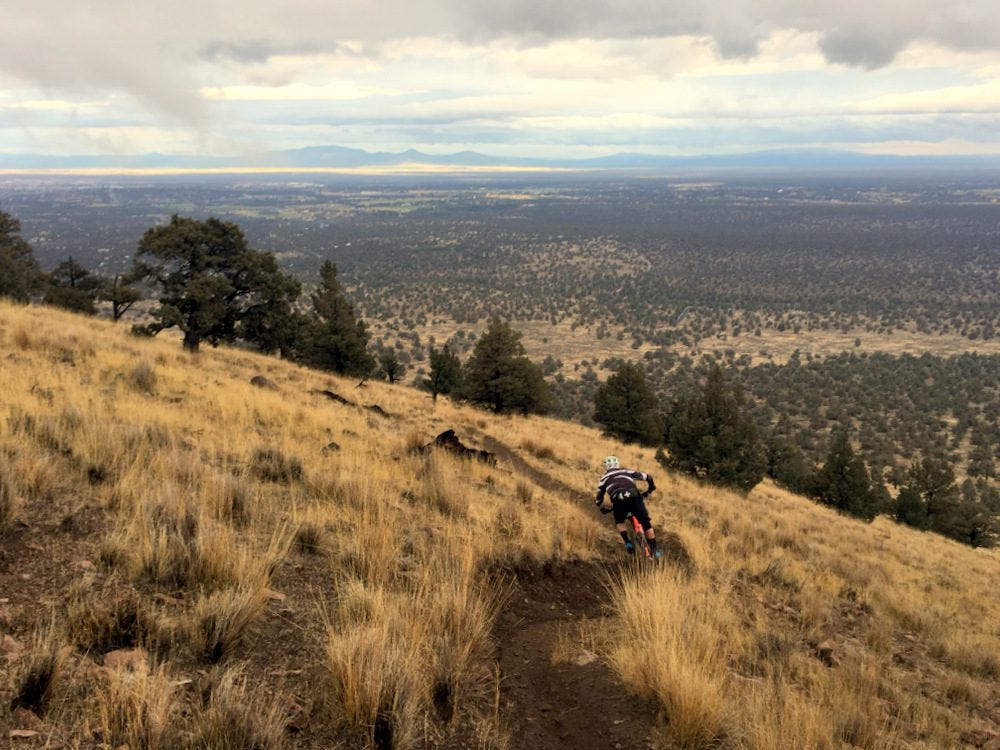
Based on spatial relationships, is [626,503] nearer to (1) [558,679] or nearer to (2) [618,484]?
(2) [618,484]

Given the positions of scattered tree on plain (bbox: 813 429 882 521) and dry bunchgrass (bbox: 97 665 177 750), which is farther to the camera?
scattered tree on plain (bbox: 813 429 882 521)

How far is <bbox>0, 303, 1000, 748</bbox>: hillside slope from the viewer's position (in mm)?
2928

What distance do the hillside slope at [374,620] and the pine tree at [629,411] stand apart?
78.5 ft

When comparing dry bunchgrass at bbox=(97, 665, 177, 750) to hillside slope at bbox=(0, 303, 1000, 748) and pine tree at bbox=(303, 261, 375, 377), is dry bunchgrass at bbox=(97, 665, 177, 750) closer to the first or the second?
hillside slope at bbox=(0, 303, 1000, 748)

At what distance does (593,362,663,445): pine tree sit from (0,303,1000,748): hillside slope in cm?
2391

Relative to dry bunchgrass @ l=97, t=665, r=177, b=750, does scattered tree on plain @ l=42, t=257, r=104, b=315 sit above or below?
below

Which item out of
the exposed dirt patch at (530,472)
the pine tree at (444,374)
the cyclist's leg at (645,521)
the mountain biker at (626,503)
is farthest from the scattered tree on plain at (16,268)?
the cyclist's leg at (645,521)

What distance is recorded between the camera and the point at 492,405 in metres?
32.2

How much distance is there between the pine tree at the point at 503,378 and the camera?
99.6 ft

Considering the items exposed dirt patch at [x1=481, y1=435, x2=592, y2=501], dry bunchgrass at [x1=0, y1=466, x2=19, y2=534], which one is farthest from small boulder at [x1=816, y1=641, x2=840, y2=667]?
dry bunchgrass at [x1=0, y1=466, x2=19, y2=534]

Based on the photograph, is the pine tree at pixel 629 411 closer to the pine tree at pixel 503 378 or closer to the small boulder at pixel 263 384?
the pine tree at pixel 503 378

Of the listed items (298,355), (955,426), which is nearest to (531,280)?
(955,426)

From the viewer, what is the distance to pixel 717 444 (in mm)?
21984

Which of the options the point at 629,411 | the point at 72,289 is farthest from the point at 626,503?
the point at 72,289
